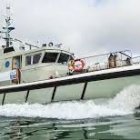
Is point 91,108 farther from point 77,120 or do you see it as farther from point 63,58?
point 63,58

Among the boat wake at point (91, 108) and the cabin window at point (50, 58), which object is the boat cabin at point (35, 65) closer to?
the cabin window at point (50, 58)

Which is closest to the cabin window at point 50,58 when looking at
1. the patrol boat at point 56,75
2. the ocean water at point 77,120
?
the patrol boat at point 56,75

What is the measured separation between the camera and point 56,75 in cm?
1641

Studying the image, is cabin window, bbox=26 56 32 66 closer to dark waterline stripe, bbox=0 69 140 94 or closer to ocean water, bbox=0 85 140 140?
dark waterline stripe, bbox=0 69 140 94

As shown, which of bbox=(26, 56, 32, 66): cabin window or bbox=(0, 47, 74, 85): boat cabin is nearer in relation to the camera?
bbox=(0, 47, 74, 85): boat cabin

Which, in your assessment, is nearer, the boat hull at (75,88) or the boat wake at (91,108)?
the boat wake at (91,108)

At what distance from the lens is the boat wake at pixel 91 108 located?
12.8 meters

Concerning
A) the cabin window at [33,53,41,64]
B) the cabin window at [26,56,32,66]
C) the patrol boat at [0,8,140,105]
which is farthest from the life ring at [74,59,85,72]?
the cabin window at [26,56,32,66]

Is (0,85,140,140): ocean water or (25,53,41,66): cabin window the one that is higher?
(25,53,41,66): cabin window

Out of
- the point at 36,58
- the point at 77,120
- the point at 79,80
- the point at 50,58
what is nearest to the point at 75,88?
the point at 79,80

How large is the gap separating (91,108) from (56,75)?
339cm

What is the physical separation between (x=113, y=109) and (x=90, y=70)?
2.23 meters

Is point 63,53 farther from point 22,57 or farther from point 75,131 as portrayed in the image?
point 75,131

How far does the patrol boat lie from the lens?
43.5 feet
